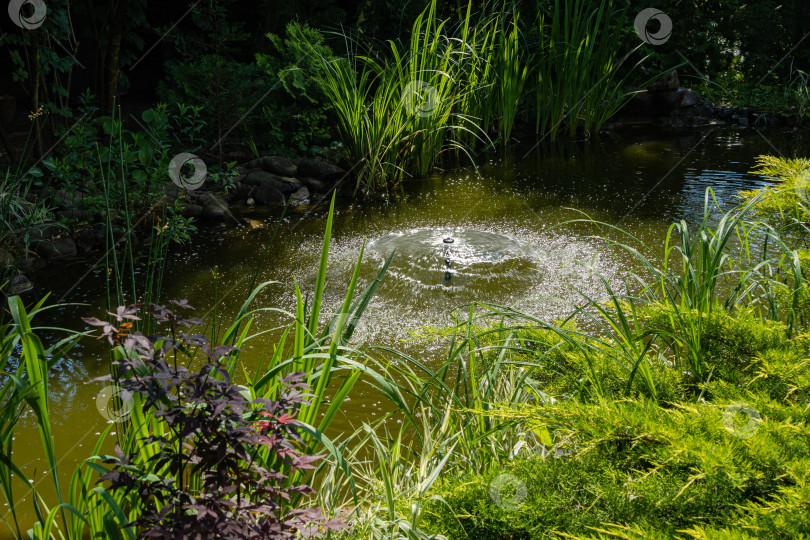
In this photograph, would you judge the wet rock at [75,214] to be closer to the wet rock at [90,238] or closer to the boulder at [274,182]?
the wet rock at [90,238]

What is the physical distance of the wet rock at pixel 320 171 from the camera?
5.33 m

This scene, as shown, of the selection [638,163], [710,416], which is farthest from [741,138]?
[710,416]

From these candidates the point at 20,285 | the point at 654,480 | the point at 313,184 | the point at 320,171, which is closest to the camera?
the point at 654,480

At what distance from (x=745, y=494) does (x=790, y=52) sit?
9098mm

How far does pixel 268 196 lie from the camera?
4934 mm

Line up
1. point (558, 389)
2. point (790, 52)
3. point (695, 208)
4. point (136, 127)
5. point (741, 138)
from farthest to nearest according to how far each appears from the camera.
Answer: point (790, 52)
point (741, 138)
point (136, 127)
point (695, 208)
point (558, 389)

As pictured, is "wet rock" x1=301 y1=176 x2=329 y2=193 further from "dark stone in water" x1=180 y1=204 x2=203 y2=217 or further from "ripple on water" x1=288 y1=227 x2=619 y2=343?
"ripple on water" x1=288 y1=227 x2=619 y2=343

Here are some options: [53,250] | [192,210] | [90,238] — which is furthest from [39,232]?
[192,210]

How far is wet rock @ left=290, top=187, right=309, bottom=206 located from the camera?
4.92m

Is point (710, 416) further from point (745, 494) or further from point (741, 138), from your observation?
point (741, 138)

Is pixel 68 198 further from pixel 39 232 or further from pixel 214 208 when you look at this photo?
pixel 214 208

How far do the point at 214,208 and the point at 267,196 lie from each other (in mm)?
488

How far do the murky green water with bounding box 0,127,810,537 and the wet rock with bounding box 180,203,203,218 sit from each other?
0.22 metres

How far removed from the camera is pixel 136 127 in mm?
6293
